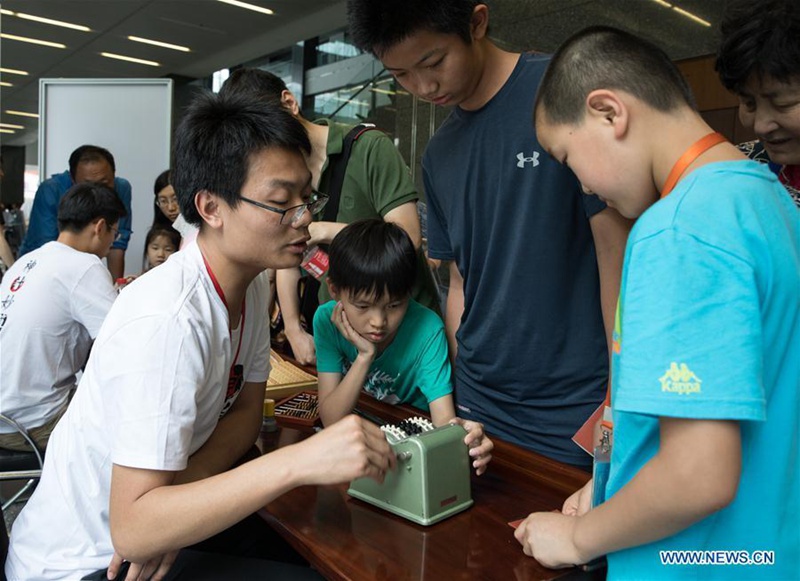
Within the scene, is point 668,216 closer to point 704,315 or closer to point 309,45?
point 704,315

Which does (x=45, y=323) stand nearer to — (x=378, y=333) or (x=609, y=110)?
(x=378, y=333)

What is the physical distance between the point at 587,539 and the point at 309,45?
10067 mm

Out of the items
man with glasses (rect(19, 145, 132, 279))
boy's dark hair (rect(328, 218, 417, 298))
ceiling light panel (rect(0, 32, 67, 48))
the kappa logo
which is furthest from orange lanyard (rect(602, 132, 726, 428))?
ceiling light panel (rect(0, 32, 67, 48))

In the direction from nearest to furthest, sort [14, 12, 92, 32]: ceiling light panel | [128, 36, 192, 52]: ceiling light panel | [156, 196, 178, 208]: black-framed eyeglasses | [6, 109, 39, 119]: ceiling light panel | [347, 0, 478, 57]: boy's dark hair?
1. [347, 0, 478, 57]: boy's dark hair
2. [156, 196, 178, 208]: black-framed eyeglasses
3. [14, 12, 92, 32]: ceiling light panel
4. [128, 36, 192, 52]: ceiling light panel
5. [6, 109, 39, 119]: ceiling light panel

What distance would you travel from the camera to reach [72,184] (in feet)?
16.2

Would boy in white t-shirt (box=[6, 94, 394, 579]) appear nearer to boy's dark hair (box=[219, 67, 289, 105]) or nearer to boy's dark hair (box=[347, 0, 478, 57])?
boy's dark hair (box=[347, 0, 478, 57])

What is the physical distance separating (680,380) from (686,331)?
0.06 metres

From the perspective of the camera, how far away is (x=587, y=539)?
967 mm

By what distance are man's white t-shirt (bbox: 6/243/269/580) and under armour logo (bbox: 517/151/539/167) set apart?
2.52ft

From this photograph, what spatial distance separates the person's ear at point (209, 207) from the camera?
1.40m

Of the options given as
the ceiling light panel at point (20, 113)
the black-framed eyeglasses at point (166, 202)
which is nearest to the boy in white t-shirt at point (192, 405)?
the black-framed eyeglasses at point (166, 202)

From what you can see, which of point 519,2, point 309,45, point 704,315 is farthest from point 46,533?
point 309,45

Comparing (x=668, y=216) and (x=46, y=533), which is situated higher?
(x=668, y=216)

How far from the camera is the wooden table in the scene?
1.09 meters
